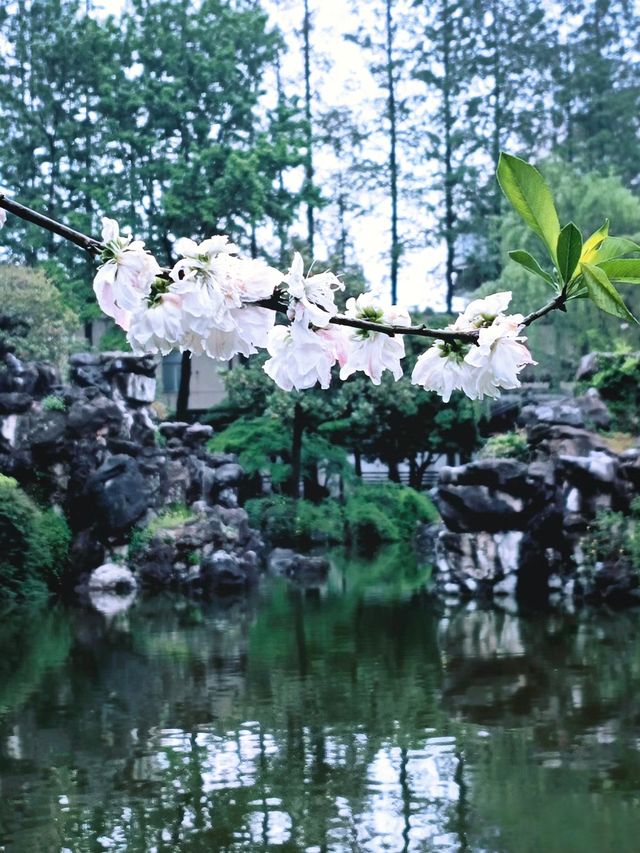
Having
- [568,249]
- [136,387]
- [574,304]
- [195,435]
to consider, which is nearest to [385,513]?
[195,435]

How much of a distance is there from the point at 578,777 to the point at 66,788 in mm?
3496

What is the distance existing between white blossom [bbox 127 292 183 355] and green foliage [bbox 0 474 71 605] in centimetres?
1603

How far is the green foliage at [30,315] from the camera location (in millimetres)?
19750

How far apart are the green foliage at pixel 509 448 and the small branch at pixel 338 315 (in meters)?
17.1

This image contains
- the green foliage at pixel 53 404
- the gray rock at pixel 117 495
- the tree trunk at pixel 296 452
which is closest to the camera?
the gray rock at pixel 117 495

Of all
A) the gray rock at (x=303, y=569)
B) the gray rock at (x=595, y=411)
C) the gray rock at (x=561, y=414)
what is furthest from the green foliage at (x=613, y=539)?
the gray rock at (x=303, y=569)

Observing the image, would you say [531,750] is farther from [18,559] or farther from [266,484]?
[266,484]

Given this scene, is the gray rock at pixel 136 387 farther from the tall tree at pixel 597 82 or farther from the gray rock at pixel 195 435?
the tall tree at pixel 597 82

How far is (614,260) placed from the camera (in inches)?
47.8

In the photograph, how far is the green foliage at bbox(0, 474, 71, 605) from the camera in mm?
16812

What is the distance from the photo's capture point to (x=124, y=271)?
4.21 ft

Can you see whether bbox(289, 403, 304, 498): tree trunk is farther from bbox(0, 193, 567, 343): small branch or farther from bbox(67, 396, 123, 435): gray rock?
bbox(0, 193, 567, 343): small branch

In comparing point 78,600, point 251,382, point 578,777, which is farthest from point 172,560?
point 578,777

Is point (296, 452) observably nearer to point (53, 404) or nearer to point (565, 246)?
point (53, 404)
